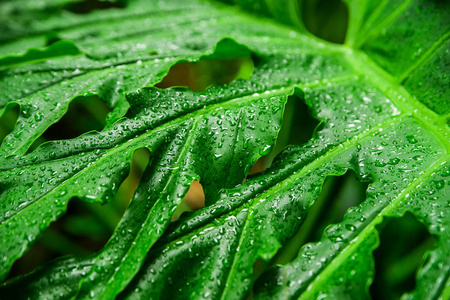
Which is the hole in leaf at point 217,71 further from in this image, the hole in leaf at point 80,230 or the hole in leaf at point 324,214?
the hole in leaf at point 324,214

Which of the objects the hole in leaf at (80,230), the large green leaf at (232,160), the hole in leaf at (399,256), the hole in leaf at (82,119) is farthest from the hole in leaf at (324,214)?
the hole in leaf at (82,119)

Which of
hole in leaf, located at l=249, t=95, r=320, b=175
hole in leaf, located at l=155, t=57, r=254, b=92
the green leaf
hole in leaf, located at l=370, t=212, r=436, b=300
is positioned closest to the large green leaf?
the green leaf

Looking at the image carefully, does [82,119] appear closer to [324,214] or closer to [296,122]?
[296,122]

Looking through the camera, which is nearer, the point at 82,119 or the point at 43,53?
the point at 43,53

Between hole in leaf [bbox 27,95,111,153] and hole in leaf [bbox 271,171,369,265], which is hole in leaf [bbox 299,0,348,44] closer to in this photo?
hole in leaf [bbox 271,171,369,265]

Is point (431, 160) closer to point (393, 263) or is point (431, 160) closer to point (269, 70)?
point (269, 70)

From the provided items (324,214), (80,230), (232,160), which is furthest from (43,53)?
(324,214)

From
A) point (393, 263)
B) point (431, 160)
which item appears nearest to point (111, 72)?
point (431, 160)
